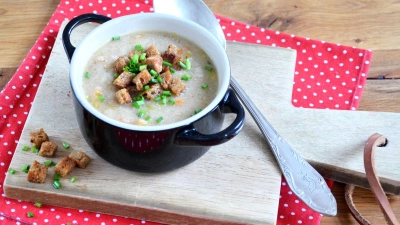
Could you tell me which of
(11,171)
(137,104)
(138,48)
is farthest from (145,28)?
(11,171)

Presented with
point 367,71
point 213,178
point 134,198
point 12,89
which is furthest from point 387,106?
point 12,89

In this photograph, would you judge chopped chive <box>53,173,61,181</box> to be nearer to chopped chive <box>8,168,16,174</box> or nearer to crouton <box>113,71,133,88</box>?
chopped chive <box>8,168,16,174</box>

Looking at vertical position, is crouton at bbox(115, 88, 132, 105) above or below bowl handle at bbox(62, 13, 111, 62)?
below

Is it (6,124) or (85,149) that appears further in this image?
(6,124)

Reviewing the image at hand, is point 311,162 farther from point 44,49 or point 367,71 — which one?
point 44,49

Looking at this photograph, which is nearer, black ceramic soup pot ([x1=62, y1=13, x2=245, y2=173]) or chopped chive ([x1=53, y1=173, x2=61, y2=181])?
black ceramic soup pot ([x1=62, y1=13, x2=245, y2=173])

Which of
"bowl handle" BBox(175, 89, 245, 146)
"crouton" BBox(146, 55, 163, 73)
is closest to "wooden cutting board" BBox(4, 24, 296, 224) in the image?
"bowl handle" BBox(175, 89, 245, 146)

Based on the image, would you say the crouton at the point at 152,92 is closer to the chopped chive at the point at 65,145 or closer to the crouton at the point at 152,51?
the crouton at the point at 152,51
